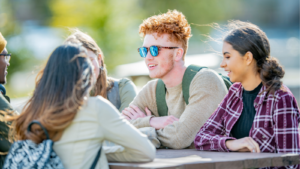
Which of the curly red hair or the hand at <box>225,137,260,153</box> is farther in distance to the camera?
the curly red hair

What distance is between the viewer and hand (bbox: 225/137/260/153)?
2.38 meters

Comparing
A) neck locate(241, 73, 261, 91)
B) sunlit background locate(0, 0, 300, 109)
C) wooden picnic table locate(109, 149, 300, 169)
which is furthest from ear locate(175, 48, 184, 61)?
sunlit background locate(0, 0, 300, 109)

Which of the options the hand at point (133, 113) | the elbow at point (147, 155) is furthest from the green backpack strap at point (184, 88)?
the elbow at point (147, 155)

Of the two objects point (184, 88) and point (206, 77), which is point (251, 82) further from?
point (184, 88)

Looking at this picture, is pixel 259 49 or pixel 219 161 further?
pixel 259 49

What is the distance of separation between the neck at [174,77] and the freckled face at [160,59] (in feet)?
0.10

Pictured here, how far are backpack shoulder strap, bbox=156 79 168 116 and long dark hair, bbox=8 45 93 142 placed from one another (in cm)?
131

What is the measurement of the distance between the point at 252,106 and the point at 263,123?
200 millimetres

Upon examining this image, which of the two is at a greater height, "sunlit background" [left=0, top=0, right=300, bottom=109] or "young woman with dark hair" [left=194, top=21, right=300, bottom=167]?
"young woman with dark hair" [left=194, top=21, right=300, bottom=167]

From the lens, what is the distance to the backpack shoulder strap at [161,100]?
3.30 metres

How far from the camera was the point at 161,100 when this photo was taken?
333 cm

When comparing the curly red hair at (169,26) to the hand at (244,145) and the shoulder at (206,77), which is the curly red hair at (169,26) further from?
the hand at (244,145)

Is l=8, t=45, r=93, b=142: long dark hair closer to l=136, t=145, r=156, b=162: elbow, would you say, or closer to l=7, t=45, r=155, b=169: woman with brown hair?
l=7, t=45, r=155, b=169: woman with brown hair

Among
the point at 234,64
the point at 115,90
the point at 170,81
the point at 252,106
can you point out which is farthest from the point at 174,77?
the point at 252,106
